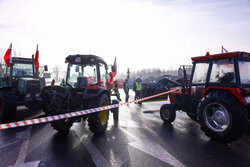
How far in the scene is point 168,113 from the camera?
18.1 feet

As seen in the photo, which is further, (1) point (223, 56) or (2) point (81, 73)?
(2) point (81, 73)

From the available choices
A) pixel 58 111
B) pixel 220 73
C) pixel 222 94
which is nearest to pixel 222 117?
pixel 222 94

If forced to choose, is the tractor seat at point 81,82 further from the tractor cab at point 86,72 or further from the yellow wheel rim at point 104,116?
the yellow wheel rim at point 104,116

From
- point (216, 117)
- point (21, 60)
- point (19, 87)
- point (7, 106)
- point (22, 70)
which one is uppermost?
point (21, 60)

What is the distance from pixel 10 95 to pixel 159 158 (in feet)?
18.3

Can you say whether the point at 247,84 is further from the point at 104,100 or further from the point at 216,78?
the point at 104,100

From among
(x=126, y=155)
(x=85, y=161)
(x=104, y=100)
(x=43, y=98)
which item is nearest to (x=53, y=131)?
(x=104, y=100)

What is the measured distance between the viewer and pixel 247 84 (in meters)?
3.82

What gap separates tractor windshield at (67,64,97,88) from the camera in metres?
4.77

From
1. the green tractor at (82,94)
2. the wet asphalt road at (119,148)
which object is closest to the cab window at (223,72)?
the wet asphalt road at (119,148)

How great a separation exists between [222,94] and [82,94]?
375 centimetres

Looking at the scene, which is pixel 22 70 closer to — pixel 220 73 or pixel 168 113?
pixel 168 113

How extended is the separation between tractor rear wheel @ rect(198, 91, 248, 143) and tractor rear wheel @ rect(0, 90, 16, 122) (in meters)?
6.25

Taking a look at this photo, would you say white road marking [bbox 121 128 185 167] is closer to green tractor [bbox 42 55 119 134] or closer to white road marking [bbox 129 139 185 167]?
white road marking [bbox 129 139 185 167]
